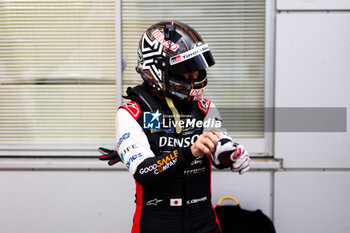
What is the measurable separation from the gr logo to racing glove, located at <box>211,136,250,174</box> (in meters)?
0.38

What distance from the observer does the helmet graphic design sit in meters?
1.84

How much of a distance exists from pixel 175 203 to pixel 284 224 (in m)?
1.67

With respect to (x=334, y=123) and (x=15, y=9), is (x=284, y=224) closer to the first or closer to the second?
(x=334, y=123)

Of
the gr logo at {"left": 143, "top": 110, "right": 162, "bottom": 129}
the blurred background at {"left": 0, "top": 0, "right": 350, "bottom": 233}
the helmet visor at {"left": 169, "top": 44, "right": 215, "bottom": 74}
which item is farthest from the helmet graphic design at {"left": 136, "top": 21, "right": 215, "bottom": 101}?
the blurred background at {"left": 0, "top": 0, "right": 350, "bottom": 233}

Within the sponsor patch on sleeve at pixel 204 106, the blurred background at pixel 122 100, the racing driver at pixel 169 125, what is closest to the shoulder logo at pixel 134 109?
the racing driver at pixel 169 125

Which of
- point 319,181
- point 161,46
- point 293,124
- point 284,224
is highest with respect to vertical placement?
point 161,46

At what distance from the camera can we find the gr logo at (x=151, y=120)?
1846 millimetres

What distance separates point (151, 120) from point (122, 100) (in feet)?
4.76

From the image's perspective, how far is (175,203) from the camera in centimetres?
187

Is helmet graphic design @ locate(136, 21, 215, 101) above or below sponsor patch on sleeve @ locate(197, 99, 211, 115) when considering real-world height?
above

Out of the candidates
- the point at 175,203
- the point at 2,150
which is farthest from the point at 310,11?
the point at 2,150

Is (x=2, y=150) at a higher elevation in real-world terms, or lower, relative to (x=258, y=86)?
lower

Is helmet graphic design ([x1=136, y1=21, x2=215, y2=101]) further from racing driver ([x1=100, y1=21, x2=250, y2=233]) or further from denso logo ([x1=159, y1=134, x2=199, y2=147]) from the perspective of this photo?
denso logo ([x1=159, y1=134, x2=199, y2=147])

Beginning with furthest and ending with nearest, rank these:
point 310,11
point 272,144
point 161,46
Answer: point 272,144, point 310,11, point 161,46
